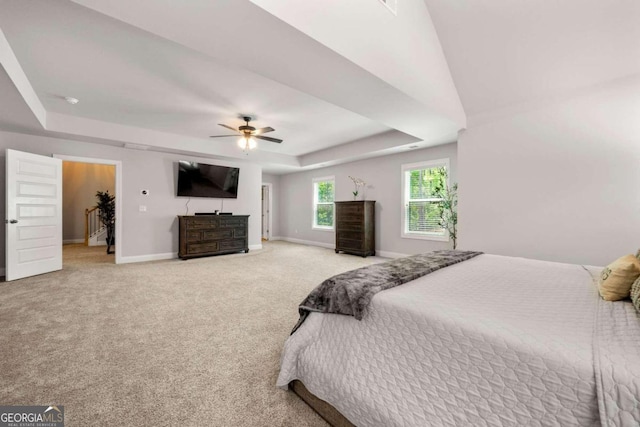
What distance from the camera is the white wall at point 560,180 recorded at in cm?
268

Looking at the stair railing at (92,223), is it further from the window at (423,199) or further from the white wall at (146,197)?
the window at (423,199)

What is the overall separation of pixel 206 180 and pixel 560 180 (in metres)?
6.14

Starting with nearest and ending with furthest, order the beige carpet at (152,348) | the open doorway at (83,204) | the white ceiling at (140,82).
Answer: the beige carpet at (152,348) → the white ceiling at (140,82) → the open doorway at (83,204)

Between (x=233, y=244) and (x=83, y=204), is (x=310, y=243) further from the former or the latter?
(x=83, y=204)

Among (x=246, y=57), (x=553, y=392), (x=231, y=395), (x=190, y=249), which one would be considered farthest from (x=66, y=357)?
(x=190, y=249)

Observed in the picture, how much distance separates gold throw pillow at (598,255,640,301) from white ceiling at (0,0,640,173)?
81.9 inches

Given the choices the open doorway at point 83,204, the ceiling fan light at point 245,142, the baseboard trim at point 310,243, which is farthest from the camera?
the open doorway at point 83,204

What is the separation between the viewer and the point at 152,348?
198cm

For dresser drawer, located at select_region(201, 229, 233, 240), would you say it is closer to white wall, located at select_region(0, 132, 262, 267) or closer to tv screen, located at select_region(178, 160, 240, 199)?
white wall, located at select_region(0, 132, 262, 267)

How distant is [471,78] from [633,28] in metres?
1.30

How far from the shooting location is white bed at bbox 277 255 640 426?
0.78m

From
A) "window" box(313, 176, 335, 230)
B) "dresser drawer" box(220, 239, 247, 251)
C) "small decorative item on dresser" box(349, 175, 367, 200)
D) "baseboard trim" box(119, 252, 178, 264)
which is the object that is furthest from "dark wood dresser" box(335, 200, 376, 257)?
"baseboard trim" box(119, 252, 178, 264)

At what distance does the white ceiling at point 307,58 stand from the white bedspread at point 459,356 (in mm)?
1907

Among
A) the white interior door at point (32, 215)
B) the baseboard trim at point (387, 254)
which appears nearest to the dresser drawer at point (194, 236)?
the white interior door at point (32, 215)
